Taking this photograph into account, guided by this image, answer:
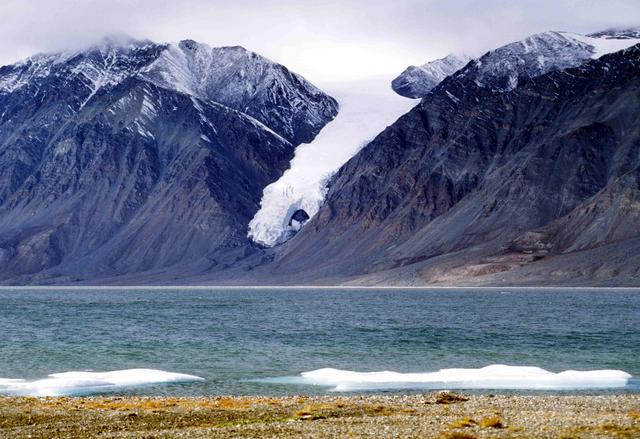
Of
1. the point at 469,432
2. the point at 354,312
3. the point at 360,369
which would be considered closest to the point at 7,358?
the point at 360,369

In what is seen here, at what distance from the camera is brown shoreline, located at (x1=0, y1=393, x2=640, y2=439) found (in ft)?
91.2

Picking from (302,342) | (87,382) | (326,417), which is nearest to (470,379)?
(87,382)

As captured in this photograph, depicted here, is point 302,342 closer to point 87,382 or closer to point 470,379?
point 470,379

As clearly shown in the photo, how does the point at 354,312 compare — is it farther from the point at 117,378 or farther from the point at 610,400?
the point at 610,400

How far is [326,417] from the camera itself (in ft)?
106

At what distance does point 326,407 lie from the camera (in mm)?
35031

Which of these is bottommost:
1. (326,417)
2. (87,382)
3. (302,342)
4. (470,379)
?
(470,379)

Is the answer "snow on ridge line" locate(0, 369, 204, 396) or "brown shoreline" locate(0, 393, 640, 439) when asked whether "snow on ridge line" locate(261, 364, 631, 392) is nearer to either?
"snow on ridge line" locate(0, 369, 204, 396)

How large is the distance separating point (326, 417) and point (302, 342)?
141 feet

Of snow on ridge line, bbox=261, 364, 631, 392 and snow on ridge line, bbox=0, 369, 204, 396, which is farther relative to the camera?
snow on ridge line, bbox=261, 364, 631, 392

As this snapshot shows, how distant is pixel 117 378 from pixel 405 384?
549 inches

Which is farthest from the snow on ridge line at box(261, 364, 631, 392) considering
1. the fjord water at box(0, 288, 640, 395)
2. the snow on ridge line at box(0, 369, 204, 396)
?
the snow on ridge line at box(0, 369, 204, 396)

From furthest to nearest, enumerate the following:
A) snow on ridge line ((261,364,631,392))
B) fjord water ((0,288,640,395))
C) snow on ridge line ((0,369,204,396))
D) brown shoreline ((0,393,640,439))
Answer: fjord water ((0,288,640,395)) < snow on ridge line ((261,364,631,392)) < snow on ridge line ((0,369,204,396)) < brown shoreline ((0,393,640,439))

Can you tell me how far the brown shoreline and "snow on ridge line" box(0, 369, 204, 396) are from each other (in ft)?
21.8
